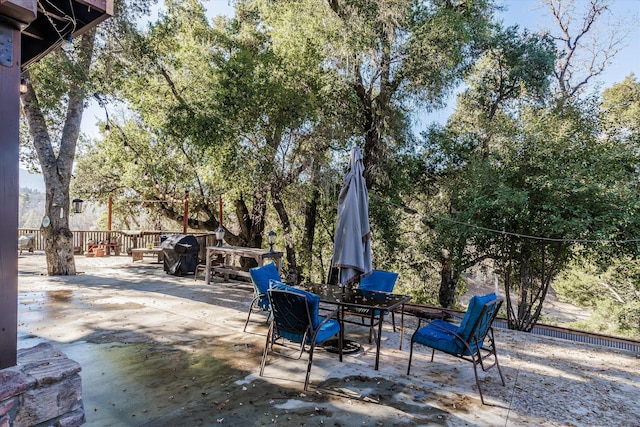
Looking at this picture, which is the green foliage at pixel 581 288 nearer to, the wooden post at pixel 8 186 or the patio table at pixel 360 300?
the patio table at pixel 360 300

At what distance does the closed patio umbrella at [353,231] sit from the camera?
389 centimetres

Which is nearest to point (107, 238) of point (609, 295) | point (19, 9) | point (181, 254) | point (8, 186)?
point (181, 254)

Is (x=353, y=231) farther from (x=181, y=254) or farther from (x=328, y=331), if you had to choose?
(x=181, y=254)

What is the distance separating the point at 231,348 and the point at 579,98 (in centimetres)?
906

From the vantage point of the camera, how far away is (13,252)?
5.49 ft

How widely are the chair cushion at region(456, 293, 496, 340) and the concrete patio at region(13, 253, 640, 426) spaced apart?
0.46 meters

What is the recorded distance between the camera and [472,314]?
2881 millimetres

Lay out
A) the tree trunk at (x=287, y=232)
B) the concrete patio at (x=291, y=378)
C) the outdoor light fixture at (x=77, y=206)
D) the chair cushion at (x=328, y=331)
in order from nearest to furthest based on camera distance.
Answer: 1. the concrete patio at (x=291, y=378)
2. the chair cushion at (x=328, y=331)
3. the tree trunk at (x=287, y=232)
4. the outdoor light fixture at (x=77, y=206)

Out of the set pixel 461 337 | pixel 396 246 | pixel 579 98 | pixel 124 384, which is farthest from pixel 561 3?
pixel 124 384

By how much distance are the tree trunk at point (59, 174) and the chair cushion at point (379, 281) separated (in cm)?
653

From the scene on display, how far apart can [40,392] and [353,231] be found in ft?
9.46

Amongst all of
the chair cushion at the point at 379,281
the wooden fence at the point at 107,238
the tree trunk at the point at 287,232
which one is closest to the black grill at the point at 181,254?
the tree trunk at the point at 287,232

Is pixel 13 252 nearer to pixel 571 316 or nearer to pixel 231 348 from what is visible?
pixel 231 348

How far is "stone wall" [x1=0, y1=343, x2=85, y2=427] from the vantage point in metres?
1.55
